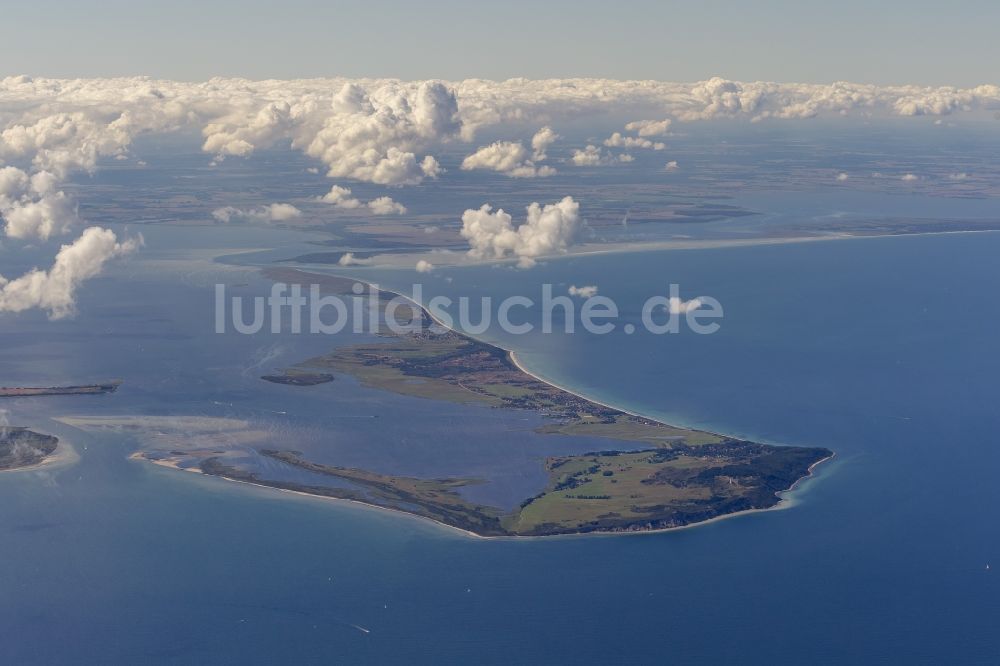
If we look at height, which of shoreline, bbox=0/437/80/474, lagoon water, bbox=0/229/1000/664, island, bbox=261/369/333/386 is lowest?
lagoon water, bbox=0/229/1000/664

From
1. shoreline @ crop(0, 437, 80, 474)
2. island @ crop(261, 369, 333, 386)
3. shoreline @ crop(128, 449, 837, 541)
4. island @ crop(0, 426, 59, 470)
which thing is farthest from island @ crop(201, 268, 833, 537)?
island @ crop(0, 426, 59, 470)

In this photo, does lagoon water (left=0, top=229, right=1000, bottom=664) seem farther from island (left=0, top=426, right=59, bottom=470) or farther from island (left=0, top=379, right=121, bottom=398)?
island (left=0, top=379, right=121, bottom=398)

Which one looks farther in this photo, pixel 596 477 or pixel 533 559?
pixel 596 477

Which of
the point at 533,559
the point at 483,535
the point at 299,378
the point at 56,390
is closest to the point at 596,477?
the point at 483,535

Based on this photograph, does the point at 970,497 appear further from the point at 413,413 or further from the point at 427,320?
the point at 427,320

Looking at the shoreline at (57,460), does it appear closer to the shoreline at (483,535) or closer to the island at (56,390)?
the shoreline at (483,535)

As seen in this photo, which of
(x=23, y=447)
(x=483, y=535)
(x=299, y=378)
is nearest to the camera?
(x=483, y=535)

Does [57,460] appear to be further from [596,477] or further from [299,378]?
[596,477]
